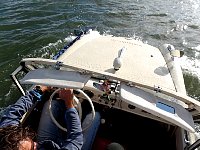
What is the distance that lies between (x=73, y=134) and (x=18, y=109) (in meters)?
1.12

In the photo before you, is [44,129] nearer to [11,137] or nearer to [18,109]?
[18,109]

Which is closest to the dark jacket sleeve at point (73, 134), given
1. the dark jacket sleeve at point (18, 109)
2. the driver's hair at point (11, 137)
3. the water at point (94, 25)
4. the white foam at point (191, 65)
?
the driver's hair at point (11, 137)

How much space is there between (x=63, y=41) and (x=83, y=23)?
158cm

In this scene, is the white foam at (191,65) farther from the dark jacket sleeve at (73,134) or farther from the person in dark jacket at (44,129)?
the dark jacket sleeve at (73,134)

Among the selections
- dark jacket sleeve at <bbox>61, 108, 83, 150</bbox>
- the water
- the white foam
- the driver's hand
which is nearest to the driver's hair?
dark jacket sleeve at <bbox>61, 108, 83, 150</bbox>

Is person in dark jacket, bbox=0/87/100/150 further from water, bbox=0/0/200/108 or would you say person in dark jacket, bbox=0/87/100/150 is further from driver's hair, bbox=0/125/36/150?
water, bbox=0/0/200/108

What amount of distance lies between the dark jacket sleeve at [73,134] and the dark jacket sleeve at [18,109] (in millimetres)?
791

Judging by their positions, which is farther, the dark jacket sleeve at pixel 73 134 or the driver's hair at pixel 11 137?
the dark jacket sleeve at pixel 73 134

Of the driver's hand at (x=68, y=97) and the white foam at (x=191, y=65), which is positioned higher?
the driver's hand at (x=68, y=97)

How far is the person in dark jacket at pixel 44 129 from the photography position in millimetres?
2707

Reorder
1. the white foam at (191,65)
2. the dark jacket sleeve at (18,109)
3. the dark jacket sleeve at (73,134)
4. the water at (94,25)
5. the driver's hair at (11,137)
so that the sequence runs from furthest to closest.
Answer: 1. the water at (94,25)
2. the white foam at (191,65)
3. the dark jacket sleeve at (18,109)
4. the dark jacket sleeve at (73,134)
5. the driver's hair at (11,137)

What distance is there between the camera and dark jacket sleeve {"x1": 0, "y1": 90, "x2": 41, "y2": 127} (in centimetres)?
377

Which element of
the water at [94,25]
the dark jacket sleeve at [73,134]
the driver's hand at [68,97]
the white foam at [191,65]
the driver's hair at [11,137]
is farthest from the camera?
the water at [94,25]

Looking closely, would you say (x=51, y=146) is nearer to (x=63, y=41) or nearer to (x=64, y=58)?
(x=64, y=58)
